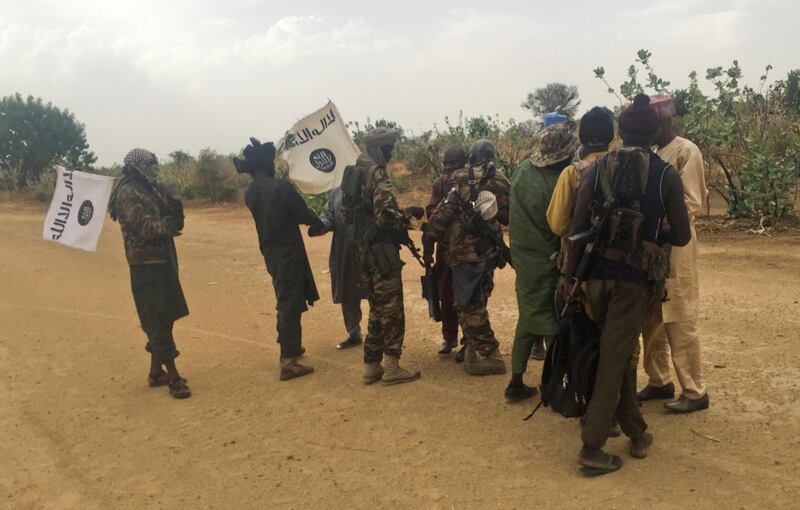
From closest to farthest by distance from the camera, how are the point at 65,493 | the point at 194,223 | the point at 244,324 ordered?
1. the point at 65,493
2. the point at 244,324
3. the point at 194,223

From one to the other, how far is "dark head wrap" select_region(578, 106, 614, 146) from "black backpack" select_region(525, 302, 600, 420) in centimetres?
89

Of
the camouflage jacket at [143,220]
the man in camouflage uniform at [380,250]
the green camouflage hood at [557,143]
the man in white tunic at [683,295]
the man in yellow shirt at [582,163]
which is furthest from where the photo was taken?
the camouflage jacket at [143,220]

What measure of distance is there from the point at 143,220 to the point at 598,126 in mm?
3255

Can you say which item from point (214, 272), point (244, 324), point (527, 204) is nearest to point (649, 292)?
point (527, 204)

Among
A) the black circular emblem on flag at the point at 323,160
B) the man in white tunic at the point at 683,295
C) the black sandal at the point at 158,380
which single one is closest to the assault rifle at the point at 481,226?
the man in white tunic at the point at 683,295

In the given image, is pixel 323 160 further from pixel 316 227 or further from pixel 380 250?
pixel 380 250

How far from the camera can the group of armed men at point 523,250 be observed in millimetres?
3148

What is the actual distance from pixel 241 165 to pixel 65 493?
2.52 m

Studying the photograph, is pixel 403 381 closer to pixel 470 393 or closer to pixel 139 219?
pixel 470 393

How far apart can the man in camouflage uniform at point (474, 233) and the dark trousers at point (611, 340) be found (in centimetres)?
141

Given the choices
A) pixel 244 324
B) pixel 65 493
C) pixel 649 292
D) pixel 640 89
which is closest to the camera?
pixel 649 292

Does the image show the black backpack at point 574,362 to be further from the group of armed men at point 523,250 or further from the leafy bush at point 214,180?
the leafy bush at point 214,180

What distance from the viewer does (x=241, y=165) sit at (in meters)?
5.05

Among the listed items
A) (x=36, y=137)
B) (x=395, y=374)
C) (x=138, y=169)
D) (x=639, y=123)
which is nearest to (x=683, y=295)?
(x=639, y=123)
